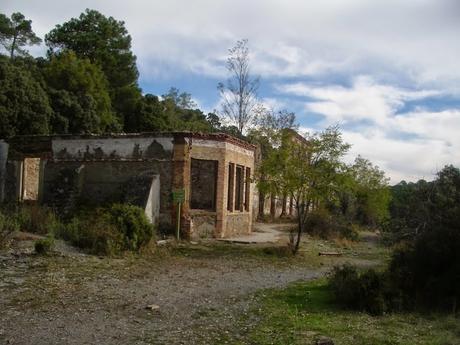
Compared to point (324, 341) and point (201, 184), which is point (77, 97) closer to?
point (201, 184)

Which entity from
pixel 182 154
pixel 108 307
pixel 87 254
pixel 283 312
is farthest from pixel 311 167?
pixel 108 307

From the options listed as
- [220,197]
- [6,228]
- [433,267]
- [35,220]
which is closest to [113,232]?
[6,228]

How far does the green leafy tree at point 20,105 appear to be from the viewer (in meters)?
24.3

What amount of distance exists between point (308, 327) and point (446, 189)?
43.8ft

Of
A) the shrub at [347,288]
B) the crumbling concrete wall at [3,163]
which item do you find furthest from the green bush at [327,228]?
the shrub at [347,288]

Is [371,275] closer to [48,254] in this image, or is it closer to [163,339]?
[163,339]

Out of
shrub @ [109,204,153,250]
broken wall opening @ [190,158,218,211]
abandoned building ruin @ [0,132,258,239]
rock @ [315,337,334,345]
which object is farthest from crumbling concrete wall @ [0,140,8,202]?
rock @ [315,337,334,345]

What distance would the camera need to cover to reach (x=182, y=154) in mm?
19031

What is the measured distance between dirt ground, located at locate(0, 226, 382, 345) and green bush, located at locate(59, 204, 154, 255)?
0.64 m

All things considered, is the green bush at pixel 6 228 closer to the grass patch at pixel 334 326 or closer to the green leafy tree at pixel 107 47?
the grass patch at pixel 334 326

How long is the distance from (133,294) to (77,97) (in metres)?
23.9

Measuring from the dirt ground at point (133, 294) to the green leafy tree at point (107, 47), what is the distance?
27.9 meters

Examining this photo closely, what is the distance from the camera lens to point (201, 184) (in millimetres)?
23188

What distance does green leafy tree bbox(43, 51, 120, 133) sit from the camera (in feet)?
97.9
